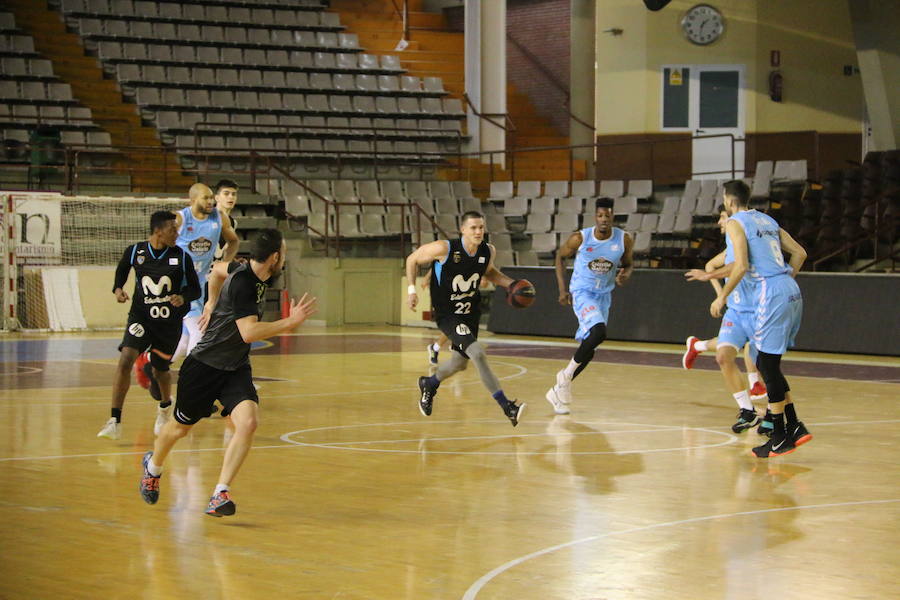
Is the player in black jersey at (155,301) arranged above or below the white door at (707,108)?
below

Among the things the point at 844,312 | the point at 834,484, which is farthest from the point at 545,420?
the point at 844,312

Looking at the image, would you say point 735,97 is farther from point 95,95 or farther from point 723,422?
point 723,422

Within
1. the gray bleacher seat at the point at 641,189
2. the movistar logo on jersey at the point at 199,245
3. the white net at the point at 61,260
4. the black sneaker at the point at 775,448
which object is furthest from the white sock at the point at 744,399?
the gray bleacher seat at the point at 641,189

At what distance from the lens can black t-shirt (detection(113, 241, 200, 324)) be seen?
32.2 ft

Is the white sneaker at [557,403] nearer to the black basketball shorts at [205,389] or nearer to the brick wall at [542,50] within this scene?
the black basketball shorts at [205,389]

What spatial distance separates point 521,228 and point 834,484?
18.5 m

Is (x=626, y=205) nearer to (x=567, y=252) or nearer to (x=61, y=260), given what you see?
(x=61, y=260)

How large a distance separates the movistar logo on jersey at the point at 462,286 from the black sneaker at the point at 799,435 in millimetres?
3102

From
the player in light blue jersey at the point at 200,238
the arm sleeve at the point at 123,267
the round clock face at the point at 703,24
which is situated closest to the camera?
the arm sleeve at the point at 123,267

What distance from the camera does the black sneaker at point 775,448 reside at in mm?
8914

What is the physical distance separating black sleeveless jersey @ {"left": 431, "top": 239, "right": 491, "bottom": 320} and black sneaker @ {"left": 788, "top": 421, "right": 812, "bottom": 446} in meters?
3.09

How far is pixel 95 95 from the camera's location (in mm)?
27234

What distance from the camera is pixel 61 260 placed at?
2217 cm

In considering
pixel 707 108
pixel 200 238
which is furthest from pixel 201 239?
pixel 707 108
